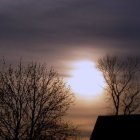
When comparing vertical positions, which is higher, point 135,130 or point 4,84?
point 4,84

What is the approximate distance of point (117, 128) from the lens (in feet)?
149

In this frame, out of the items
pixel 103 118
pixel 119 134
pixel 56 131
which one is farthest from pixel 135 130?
pixel 56 131

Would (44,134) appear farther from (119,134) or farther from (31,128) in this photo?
(119,134)

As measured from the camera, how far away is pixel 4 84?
49438mm

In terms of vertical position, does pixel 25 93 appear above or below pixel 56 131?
above

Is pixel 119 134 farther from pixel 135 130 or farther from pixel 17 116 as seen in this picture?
pixel 17 116

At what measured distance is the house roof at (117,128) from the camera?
44281 millimetres

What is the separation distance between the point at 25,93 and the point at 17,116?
237cm

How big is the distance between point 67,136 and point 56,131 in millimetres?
1172

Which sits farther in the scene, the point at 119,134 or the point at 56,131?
the point at 56,131

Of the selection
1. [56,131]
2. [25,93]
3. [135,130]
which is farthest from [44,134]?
[135,130]

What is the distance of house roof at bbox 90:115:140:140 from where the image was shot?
145ft

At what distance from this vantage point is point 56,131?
1885 inches

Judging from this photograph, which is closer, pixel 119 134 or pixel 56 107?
pixel 119 134
